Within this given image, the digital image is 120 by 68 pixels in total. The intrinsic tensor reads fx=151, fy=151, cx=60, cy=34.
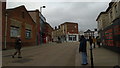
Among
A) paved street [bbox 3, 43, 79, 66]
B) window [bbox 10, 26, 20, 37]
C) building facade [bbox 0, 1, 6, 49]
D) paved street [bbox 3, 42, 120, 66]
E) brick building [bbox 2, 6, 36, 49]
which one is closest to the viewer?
paved street [bbox 3, 42, 120, 66]

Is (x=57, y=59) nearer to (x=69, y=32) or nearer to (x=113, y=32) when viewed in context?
(x=113, y=32)

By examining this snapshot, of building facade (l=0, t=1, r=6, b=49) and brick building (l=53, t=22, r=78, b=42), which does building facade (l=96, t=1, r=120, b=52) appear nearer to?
building facade (l=0, t=1, r=6, b=49)

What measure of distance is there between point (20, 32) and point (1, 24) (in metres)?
6.48

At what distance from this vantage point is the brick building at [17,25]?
21462mm

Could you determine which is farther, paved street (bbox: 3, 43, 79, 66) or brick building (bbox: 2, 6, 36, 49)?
brick building (bbox: 2, 6, 36, 49)

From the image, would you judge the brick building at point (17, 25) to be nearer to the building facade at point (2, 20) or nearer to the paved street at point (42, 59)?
the building facade at point (2, 20)

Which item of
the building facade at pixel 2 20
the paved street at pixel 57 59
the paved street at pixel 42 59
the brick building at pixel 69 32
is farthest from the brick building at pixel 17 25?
the brick building at pixel 69 32

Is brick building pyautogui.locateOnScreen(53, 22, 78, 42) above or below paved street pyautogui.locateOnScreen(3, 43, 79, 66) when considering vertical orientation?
above

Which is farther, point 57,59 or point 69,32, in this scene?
point 69,32

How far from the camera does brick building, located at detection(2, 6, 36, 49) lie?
21.5 metres

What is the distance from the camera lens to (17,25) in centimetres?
2461

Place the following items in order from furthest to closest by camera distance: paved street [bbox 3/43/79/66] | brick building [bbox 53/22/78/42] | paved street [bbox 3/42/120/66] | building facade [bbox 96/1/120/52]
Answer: brick building [bbox 53/22/78/42], building facade [bbox 96/1/120/52], paved street [bbox 3/43/79/66], paved street [bbox 3/42/120/66]

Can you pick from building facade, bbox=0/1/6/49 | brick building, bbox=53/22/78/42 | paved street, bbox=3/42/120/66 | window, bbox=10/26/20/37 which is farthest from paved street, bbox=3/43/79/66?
brick building, bbox=53/22/78/42

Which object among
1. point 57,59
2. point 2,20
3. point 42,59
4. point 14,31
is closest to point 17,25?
point 14,31
